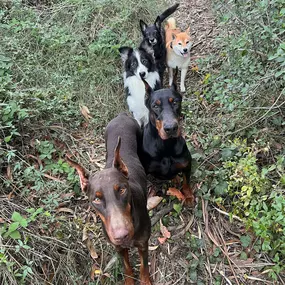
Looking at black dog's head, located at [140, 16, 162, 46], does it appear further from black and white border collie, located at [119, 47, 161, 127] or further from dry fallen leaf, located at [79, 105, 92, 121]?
dry fallen leaf, located at [79, 105, 92, 121]

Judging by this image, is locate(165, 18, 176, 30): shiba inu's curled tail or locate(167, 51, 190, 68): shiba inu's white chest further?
locate(165, 18, 176, 30): shiba inu's curled tail

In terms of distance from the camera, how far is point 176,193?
4.01 m

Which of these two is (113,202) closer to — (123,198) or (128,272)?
(123,198)

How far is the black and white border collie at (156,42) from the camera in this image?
548cm

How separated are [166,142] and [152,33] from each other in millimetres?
2420

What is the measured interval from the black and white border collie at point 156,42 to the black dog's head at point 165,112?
180 centimetres

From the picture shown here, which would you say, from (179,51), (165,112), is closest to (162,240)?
(165,112)

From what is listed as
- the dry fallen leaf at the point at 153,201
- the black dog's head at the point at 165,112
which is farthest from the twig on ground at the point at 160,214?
the black dog's head at the point at 165,112

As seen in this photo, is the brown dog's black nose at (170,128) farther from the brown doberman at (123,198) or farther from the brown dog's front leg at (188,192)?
the brown dog's front leg at (188,192)

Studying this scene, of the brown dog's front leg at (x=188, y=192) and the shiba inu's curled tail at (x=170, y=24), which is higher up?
the shiba inu's curled tail at (x=170, y=24)

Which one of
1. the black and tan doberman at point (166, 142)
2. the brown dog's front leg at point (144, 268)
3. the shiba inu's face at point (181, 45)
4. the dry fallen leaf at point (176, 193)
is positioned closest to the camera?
the brown dog's front leg at point (144, 268)

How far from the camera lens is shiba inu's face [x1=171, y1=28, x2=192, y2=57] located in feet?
17.4

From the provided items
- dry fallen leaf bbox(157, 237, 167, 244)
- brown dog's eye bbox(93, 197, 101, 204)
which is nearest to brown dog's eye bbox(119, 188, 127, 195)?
brown dog's eye bbox(93, 197, 101, 204)

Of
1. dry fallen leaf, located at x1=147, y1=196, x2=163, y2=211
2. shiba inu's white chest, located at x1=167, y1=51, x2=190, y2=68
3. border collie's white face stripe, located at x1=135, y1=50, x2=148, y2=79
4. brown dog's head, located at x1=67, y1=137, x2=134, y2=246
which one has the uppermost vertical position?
brown dog's head, located at x1=67, y1=137, x2=134, y2=246
